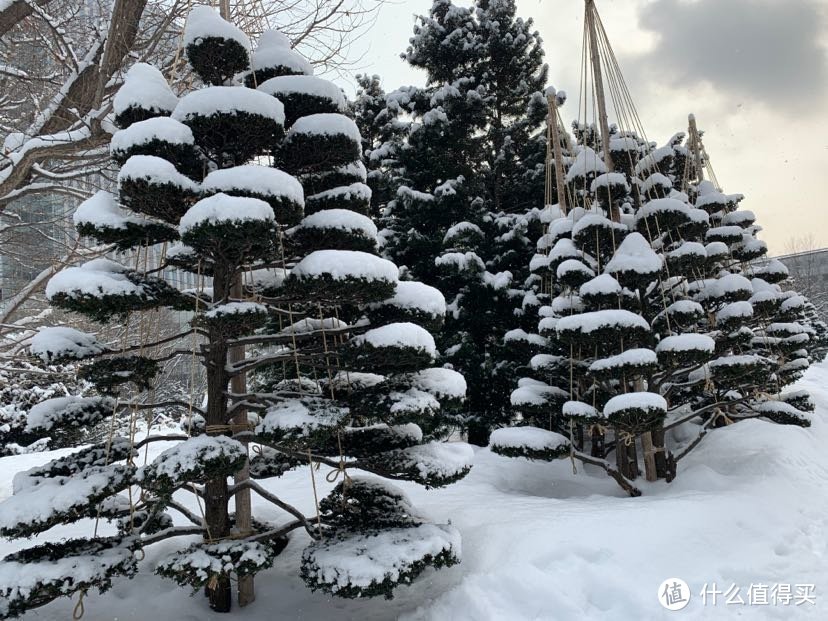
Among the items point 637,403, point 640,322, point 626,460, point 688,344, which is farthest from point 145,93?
point 626,460

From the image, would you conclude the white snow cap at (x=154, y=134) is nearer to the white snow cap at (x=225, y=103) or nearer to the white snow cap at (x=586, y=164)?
the white snow cap at (x=225, y=103)

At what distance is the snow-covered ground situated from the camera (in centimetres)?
309

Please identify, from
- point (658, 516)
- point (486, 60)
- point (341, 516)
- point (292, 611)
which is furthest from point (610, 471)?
point (486, 60)

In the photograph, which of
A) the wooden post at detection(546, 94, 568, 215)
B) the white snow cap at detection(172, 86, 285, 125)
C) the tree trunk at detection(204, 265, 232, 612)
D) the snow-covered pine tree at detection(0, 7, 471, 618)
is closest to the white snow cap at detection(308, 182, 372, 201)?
the snow-covered pine tree at detection(0, 7, 471, 618)

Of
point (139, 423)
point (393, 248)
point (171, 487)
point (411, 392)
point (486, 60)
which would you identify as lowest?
point (139, 423)

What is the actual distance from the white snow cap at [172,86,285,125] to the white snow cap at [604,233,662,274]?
3.28 meters

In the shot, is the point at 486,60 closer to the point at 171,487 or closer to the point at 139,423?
the point at 171,487

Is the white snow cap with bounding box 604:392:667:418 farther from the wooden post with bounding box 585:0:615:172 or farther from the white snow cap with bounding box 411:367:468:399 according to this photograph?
the wooden post with bounding box 585:0:615:172

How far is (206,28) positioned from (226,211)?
4.72ft

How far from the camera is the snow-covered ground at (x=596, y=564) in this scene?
10.2 ft

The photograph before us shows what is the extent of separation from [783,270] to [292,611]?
679 centimetres

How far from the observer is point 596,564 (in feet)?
10.9

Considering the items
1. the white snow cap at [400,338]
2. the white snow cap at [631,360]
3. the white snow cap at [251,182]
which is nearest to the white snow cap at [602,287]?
the white snow cap at [631,360]

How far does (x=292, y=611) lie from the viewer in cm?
343
